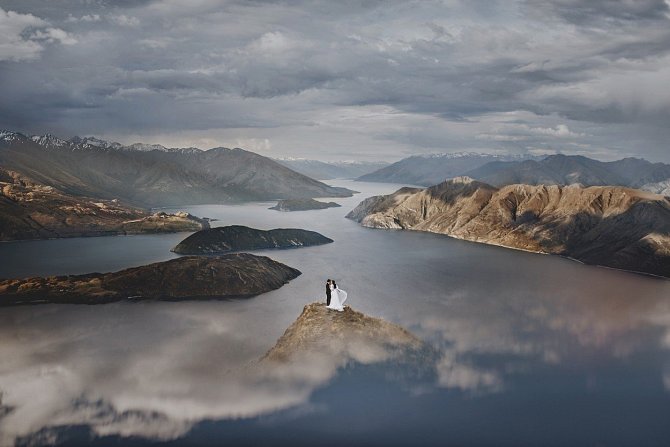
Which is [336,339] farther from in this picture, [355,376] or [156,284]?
[156,284]

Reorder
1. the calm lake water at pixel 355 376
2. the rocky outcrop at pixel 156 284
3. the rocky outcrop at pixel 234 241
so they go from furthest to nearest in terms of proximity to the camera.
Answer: the rocky outcrop at pixel 234 241 < the rocky outcrop at pixel 156 284 < the calm lake water at pixel 355 376

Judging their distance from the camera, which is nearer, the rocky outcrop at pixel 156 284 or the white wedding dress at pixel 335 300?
the white wedding dress at pixel 335 300

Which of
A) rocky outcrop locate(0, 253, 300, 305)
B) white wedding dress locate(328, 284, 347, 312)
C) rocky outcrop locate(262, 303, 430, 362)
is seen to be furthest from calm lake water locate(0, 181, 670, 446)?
white wedding dress locate(328, 284, 347, 312)

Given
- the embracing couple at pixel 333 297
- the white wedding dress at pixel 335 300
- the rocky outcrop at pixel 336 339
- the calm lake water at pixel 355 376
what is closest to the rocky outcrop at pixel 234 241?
the calm lake water at pixel 355 376

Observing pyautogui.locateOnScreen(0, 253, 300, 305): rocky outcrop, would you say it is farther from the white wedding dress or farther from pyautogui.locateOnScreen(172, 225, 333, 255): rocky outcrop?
the white wedding dress

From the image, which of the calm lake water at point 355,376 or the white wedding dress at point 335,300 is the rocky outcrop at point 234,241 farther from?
the white wedding dress at point 335,300

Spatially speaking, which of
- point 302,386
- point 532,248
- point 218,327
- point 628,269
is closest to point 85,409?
point 302,386
